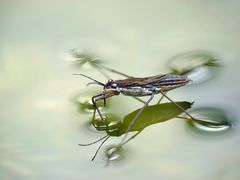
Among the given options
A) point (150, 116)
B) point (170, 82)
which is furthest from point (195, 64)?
point (150, 116)

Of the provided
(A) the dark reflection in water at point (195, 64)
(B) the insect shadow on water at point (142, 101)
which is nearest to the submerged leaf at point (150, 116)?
(B) the insect shadow on water at point (142, 101)

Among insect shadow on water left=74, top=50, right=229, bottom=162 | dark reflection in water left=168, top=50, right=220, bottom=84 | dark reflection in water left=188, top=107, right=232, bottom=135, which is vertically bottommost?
dark reflection in water left=188, top=107, right=232, bottom=135

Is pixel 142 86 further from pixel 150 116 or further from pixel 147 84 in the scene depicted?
pixel 150 116

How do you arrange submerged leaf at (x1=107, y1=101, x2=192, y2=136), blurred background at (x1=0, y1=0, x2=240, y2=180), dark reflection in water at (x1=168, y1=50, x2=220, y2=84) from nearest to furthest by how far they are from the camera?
blurred background at (x1=0, y1=0, x2=240, y2=180) < submerged leaf at (x1=107, y1=101, x2=192, y2=136) < dark reflection in water at (x1=168, y1=50, x2=220, y2=84)

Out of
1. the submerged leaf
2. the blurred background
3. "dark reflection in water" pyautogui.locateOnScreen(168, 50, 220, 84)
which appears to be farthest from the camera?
"dark reflection in water" pyautogui.locateOnScreen(168, 50, 220, 84)

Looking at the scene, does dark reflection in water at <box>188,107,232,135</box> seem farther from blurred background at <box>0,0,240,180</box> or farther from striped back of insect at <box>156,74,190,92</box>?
striped back of insect at <box>156,74,190,92</box>

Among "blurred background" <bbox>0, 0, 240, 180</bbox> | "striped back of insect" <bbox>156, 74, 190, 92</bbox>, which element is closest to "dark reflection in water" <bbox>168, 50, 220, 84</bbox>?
"blurred background" <bbox>0, 0, 240, 180</bbox>
